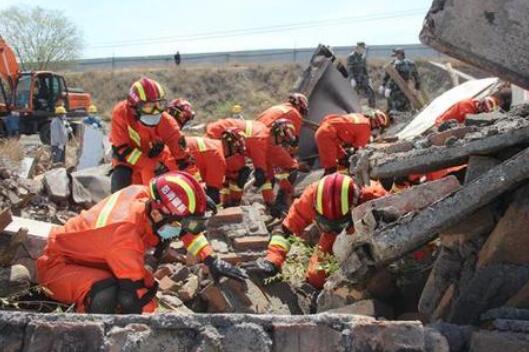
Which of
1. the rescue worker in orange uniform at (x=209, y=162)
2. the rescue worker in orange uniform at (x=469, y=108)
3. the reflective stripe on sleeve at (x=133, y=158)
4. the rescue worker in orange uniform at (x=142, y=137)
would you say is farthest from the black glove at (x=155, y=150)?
the rescue worker in orange uniform at (x=469, y=108)

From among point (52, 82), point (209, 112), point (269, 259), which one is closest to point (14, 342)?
point (269, 259)

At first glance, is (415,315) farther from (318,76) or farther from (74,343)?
(318,76)

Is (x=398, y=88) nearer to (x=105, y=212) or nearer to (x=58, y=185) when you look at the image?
(x=58, y=185)

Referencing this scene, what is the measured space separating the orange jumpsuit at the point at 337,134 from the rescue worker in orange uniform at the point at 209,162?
1458mm

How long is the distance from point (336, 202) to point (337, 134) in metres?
3.60

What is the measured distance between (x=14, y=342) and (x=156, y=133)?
443 centimetres

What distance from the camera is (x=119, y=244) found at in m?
3.87

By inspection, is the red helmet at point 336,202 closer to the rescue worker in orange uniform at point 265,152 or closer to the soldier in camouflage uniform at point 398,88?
the rescue worker in orange uniform at point 265,152

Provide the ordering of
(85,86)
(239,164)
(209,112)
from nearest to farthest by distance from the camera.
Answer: (239,164), (209,112), (85,86)

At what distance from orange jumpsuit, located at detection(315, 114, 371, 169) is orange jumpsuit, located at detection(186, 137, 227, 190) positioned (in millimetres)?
1464

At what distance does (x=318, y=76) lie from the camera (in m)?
10.6

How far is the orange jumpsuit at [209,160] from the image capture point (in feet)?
23.9

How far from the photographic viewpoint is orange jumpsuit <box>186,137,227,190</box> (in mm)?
7285

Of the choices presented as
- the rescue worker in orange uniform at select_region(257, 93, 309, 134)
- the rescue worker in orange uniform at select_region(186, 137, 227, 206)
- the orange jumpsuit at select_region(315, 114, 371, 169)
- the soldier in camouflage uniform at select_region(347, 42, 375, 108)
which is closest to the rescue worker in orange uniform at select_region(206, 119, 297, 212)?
the rescue worker in orange uniform at select_region(257, 93, 309, 134)
